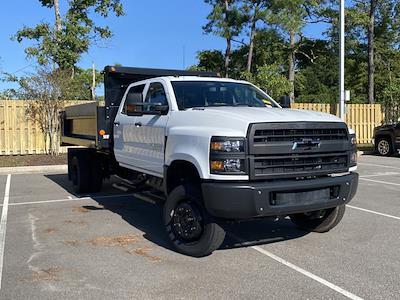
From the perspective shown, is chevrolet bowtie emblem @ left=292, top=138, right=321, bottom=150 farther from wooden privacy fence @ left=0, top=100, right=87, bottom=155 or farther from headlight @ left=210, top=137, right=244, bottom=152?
wooden privacy fence @ left=0, top=100, right=87, bottom=155

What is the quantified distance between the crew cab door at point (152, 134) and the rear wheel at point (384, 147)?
14896mm

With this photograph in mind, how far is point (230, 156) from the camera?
5.30 metres

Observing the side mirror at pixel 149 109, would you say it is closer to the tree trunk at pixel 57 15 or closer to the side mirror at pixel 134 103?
the side mirror at pixel 134 103

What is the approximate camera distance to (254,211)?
525 centimetres

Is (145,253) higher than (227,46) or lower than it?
lower

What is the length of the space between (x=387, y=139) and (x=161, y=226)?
1493cm

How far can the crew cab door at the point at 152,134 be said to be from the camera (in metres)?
6.73

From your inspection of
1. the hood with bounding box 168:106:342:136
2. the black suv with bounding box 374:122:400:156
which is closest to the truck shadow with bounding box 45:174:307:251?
the hood with bounding box 168:106:342:136

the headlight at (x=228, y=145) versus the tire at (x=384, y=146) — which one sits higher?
the headlight at (x=228, y=145)

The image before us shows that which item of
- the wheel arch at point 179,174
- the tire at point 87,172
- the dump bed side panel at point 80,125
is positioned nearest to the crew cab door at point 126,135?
the dump bed side panel at point 80,125

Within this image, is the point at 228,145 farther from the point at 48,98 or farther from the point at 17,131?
the point at 17,131

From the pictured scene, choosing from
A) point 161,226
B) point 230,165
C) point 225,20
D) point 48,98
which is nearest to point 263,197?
point 230,165

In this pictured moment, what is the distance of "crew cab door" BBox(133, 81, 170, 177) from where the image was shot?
6.73 meters

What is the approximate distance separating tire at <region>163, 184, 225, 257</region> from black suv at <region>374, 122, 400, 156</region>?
50.6 feet
